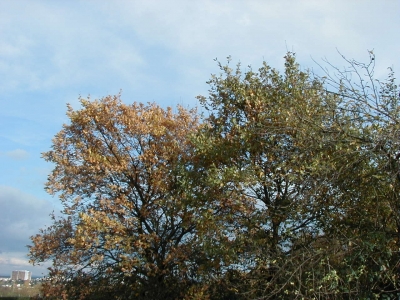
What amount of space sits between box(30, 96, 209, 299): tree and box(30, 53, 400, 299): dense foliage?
0.04 metres

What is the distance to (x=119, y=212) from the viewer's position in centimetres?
1427

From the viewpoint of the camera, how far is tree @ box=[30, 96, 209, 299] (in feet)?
45.2

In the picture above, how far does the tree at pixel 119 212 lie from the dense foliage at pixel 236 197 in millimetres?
41

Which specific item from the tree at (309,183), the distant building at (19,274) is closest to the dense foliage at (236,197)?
the tree at (309,183)

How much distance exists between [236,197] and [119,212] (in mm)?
3986

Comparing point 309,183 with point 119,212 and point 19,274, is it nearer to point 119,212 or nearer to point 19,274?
point 119,212

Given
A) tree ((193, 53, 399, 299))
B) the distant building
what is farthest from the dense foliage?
the distant building

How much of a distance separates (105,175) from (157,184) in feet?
5.21

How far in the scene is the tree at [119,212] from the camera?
13.8 metres

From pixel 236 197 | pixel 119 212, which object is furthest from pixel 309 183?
pixel 119 212

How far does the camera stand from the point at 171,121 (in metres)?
16.4

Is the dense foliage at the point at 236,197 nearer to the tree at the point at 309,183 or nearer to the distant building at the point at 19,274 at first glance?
the tree at the point at 309,183

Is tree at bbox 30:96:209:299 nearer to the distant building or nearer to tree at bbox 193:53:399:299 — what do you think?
tree at bbox 193:53:399:299

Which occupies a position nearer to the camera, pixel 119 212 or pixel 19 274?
pixel 119 212
